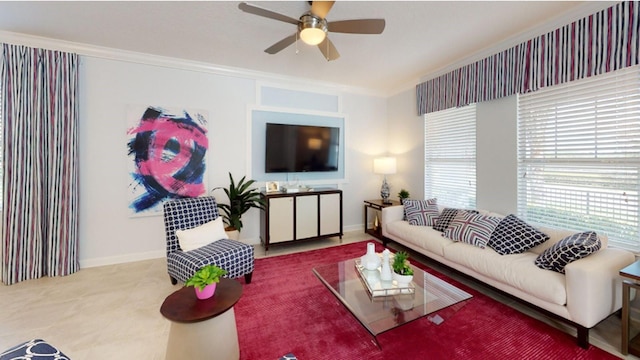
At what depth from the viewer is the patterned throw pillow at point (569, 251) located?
196cm

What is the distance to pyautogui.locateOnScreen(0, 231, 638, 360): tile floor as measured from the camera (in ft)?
6.10

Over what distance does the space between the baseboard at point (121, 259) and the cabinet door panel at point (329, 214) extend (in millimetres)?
2344

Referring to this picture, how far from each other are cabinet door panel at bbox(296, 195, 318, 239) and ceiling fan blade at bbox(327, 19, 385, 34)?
2.37 metres

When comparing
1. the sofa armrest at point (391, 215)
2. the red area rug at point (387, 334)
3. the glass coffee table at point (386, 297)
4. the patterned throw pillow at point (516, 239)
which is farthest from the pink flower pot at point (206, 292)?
the sofa armrest at point (391, 215)

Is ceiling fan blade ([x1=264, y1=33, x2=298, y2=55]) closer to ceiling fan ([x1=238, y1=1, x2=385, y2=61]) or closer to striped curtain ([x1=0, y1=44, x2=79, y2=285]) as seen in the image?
ceiling fan ([x1=238, y1=1, x2=385, y2=61])

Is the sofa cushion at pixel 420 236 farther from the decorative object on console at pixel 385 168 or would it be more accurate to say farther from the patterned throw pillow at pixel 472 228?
the decorative object on console at pixel 385 168

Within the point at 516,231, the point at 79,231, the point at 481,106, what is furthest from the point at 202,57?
the point at 516,231

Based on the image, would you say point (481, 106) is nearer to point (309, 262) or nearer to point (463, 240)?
point (463, 240)

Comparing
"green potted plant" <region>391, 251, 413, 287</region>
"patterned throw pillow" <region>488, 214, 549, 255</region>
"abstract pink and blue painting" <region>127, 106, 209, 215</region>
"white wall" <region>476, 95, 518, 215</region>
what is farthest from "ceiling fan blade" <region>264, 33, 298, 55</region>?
"patterned throw pillow" <region>488, 214, 549, 255</region>

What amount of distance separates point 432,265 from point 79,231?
445 centimetres

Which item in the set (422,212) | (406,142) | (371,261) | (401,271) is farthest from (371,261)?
(406,142)

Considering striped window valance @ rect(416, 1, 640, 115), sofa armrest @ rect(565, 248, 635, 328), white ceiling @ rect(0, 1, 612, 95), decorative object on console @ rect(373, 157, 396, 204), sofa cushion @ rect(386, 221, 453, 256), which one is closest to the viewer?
sofa armrest @ rect(565, 248, 635, 328)

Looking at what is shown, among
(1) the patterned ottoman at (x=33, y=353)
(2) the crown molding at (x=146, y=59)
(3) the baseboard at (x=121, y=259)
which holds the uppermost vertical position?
(2) the crown molding at (x=146, y=59)

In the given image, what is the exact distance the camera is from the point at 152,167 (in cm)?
345
